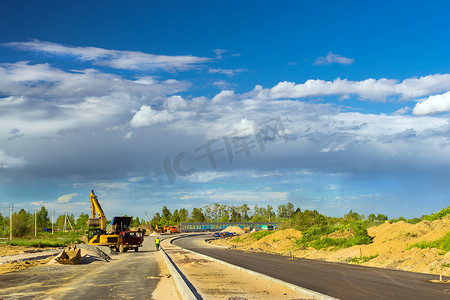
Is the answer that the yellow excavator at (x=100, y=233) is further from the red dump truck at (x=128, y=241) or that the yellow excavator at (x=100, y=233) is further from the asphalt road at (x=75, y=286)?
the asphalt road at (x=75, y=286)

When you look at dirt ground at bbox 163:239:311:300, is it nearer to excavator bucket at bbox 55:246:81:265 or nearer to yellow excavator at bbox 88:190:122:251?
excavator bucket at bbox 55:246:81:265

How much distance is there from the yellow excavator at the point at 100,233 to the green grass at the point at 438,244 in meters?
29.9

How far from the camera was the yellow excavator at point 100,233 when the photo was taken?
4766 centimetres

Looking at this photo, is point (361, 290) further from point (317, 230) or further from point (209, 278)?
point (317, 230)

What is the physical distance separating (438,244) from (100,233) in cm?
3356

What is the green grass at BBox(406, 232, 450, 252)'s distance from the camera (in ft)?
97.0

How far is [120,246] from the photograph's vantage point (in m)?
49.6

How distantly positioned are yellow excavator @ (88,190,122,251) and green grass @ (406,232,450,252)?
98.0 feet

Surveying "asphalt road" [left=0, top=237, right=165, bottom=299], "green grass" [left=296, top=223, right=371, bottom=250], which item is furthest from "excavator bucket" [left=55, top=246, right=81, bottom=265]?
"green grass" [left=296, top=223, right=371, bottom=250]

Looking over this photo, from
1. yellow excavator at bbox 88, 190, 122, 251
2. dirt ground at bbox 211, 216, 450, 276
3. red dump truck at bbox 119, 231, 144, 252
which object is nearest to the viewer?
dirt ground at bbox 211, 216, 450, 276

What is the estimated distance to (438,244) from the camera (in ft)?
102

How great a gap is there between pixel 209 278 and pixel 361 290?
757cm

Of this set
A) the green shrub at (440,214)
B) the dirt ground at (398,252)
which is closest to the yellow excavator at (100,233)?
the dirt ground at (398,252)

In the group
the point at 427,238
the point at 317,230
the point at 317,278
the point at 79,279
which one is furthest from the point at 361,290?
the point at 317,230
